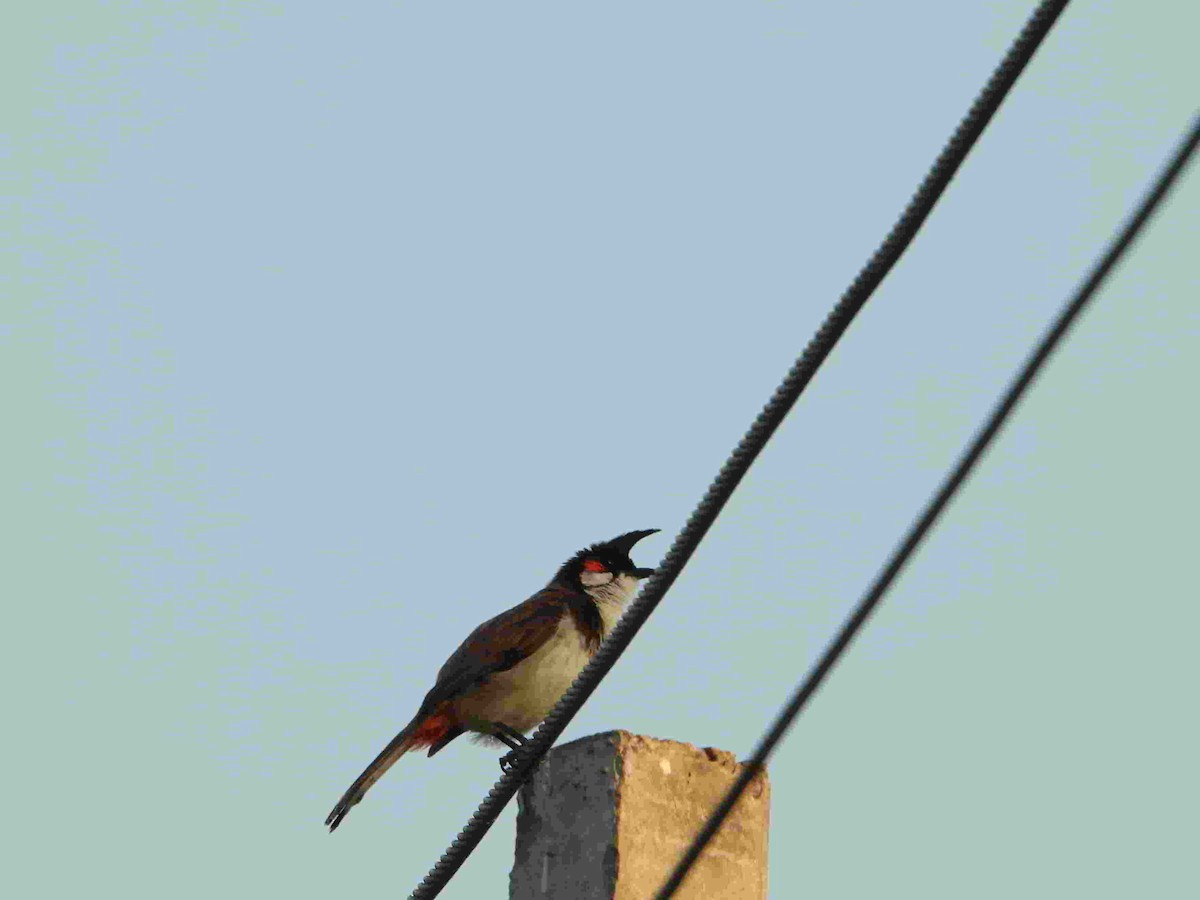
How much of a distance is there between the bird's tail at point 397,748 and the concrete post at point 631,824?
2541mm

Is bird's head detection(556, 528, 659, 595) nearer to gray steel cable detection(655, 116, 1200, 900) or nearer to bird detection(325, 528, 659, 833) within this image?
bird detection(325, 528, 659, 833)

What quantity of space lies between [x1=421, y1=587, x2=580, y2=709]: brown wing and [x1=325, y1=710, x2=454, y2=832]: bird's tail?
8cm

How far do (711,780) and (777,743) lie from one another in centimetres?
100

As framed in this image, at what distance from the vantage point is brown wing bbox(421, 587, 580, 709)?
26.9 ft

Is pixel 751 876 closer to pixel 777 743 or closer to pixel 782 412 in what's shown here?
pixel 777 743

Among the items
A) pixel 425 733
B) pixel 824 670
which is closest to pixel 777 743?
pixel 824 670

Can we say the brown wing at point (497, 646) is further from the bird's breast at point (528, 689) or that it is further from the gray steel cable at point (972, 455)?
the gray steel cable at point (972, 455)

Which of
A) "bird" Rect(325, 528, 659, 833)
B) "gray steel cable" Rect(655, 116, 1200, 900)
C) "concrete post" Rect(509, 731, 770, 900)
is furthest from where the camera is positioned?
"bird" Rect(325, 528, 659, 833)

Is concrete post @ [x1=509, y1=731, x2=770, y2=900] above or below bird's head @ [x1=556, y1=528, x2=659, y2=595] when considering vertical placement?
below

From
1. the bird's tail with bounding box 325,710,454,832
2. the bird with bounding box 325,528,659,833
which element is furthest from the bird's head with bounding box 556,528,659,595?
the bird's tail with bounding box 325,710,454,832

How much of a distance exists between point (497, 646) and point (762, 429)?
190 inches

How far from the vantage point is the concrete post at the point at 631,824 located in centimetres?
436

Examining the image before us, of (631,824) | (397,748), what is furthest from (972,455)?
(397,748)

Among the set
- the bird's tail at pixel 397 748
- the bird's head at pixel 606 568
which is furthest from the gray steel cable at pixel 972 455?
the bird's head at pixel 606 568
